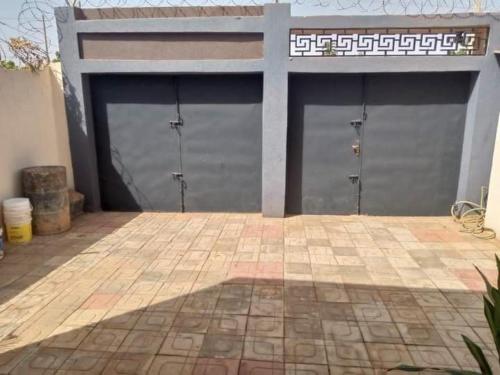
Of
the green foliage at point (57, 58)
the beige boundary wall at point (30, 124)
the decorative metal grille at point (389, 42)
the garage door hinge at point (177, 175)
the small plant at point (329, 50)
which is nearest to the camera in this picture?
the beige boundary wall at point (30, 124)

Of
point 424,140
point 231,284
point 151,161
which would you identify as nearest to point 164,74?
point 151,161

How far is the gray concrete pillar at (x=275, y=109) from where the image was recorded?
499 centimetres

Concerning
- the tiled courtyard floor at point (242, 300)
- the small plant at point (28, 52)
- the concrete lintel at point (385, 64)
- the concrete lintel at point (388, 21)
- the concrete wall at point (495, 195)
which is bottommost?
the tiled courtyard floor at point (242, 300)

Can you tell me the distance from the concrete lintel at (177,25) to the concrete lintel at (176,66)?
419 mm

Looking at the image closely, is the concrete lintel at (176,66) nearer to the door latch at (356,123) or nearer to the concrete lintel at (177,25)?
the concrete lintel at (177,25)

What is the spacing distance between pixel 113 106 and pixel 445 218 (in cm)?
552

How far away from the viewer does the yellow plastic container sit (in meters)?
4.48

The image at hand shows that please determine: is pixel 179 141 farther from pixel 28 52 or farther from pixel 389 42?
pixel 389 42

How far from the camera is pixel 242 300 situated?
318 cm

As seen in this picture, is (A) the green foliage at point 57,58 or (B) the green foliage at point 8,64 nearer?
(B) the green foliage at point 8,64

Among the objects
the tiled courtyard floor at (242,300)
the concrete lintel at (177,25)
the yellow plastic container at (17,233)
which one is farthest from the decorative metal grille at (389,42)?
the yellow plastic container at (17,233)

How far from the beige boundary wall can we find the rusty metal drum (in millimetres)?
216

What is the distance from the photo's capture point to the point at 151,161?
5848 millimetres

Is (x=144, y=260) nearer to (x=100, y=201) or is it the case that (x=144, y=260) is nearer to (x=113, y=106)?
(x=100, y=201)
